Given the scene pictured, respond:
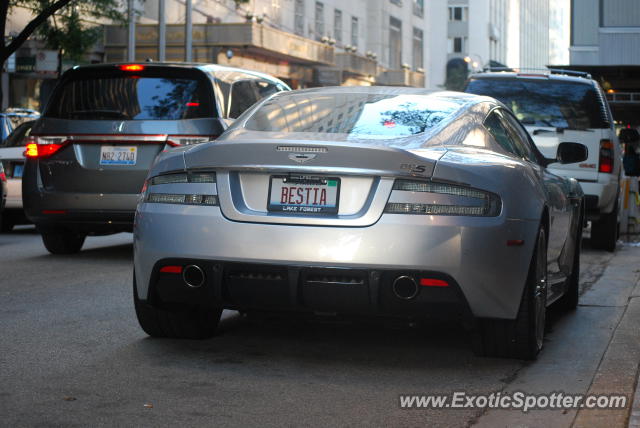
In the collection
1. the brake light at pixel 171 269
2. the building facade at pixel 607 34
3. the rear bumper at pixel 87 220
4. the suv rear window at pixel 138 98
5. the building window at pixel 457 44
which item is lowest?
the brake light at pixel 171 269

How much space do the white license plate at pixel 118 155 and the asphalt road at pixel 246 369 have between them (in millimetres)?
2748

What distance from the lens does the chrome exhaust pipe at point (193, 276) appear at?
5.87 meters

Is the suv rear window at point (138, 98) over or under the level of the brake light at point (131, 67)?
under

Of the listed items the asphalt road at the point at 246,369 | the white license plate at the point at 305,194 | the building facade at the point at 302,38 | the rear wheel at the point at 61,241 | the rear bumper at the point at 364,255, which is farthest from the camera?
the building facade at the point at 302,38

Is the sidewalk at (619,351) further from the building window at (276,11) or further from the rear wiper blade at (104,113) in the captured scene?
A: the building window at (276,11)

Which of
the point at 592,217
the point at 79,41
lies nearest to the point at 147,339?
the point at 592,217

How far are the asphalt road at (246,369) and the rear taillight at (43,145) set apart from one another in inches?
117

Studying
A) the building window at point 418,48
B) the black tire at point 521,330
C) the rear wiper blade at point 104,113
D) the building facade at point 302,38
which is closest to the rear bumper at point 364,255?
the black tire at point 521,330

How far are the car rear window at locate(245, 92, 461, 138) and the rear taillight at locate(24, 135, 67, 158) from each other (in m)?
4.48

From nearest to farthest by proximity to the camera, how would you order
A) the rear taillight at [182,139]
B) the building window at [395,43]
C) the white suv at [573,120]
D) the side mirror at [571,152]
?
the side mirror at [571,152] → the rear taillight at [182,139] → the white suv at [573,120] → the building window at [395,43]

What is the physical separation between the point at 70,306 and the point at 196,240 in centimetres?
240

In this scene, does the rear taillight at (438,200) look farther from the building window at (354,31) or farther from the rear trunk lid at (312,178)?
the building window at (354,31)

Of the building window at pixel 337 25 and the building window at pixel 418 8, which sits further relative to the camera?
the building window at pixel 418 8

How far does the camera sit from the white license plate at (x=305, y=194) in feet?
18.7
